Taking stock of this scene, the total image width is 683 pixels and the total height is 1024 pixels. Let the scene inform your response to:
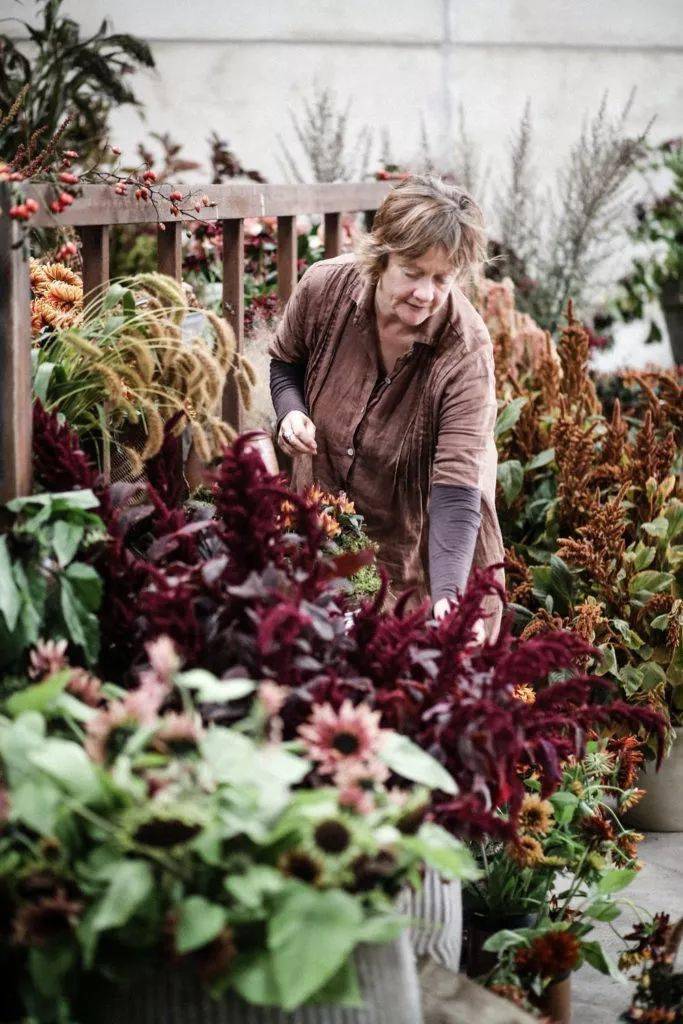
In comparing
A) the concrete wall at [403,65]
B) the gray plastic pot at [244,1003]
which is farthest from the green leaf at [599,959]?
the concrete wall at [403,65]

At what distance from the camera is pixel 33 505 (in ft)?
5.41

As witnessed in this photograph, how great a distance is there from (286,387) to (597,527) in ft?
2.63

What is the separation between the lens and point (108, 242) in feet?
7.86

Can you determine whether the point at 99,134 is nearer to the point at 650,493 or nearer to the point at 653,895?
the point at 650,493

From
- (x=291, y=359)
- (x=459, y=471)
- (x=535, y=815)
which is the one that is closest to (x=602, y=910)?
(x=535, y=815)

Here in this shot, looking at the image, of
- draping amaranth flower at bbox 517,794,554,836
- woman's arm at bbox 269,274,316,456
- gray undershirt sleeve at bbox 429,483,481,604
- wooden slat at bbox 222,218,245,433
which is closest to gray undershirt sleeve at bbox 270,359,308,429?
woman's arm at bbox 269,274,316,456

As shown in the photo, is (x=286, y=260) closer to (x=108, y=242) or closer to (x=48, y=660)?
(x=108, y=242)

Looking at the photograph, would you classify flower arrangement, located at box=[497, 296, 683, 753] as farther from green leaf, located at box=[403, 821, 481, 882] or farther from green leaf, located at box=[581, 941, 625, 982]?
green leaf, located at box=[403, 821, 481, 882]

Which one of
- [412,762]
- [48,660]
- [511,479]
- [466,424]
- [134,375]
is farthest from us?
[511,479]

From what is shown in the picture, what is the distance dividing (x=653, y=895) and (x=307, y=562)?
154cm

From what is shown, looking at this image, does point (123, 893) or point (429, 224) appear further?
point (429, 224)

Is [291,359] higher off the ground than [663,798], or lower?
higher

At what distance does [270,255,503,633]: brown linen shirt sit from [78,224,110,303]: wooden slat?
535 millimetres

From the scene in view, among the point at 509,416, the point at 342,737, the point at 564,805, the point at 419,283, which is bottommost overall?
the point at 564,805
